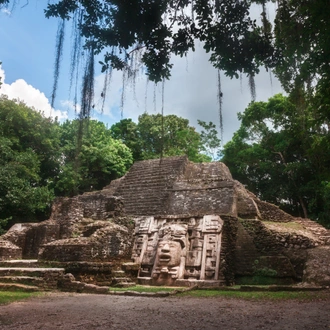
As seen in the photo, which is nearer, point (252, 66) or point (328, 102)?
point (252, 66)

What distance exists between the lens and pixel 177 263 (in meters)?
10.4

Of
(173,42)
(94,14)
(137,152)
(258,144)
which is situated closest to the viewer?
(94,14)

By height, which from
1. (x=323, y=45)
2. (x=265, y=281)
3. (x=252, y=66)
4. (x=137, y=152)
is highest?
(x=137, y=152)

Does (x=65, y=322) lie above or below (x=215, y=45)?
below

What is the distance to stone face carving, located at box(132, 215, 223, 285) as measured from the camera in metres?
10.3

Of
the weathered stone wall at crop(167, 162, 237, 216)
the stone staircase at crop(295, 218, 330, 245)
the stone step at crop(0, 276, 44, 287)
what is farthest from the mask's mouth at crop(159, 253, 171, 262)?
the stone staircase at crop(295, 218, 330, 245)

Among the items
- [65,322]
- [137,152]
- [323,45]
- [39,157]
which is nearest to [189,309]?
[65,322]

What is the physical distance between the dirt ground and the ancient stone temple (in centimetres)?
293

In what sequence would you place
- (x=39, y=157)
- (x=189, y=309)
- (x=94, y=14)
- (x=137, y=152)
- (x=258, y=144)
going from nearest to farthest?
(x=94, y=14) < (x=189, y=309) < (x=39, y=157) < (x=258, y=144) < (x=137, y=152)

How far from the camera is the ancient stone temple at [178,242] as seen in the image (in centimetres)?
1007

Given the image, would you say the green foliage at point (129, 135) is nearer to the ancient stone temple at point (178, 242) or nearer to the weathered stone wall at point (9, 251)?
the ancient stone temple at point (178, 242)

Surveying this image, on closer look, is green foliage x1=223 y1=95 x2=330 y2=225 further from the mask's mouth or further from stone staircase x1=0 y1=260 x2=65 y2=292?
stone staircase x1=0 y1=260 x2=65 y2=292

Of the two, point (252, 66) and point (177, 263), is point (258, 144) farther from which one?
point (252, 66)

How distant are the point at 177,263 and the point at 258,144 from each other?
1574 centimetres
